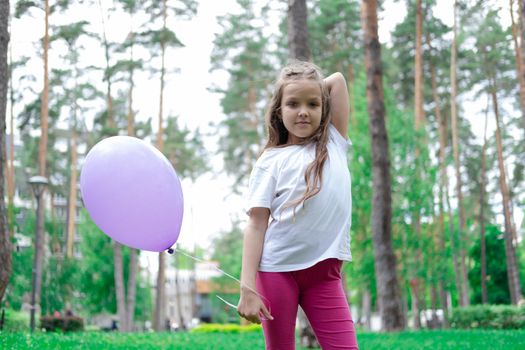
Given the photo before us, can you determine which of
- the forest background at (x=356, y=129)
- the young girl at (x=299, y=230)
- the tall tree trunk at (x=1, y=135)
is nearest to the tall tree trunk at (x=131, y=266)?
the forest background at (x=356, y=129)

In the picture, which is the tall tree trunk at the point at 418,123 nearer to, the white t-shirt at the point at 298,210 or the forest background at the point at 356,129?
the forest background at the point at 356,129

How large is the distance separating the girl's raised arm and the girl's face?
0.43ft

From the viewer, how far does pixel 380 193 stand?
14.7 metres

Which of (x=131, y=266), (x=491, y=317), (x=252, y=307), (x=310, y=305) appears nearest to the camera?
(x=252, y=307)

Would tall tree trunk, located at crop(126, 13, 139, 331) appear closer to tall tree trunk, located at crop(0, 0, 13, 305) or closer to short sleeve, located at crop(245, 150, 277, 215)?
tall tree trunk, located at crop(0, 0, 13, 305)

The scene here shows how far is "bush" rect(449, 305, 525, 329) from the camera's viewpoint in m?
19.1

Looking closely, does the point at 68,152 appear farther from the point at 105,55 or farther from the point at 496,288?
the point at 496,288

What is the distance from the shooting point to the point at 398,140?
69.8 ft

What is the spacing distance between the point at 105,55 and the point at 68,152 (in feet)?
36.3

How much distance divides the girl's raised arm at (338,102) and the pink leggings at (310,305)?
2.00 ft

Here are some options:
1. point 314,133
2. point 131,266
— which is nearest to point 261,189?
point 314,133

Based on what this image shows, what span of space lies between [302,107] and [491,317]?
18.9m

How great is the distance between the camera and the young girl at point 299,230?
2.64 m

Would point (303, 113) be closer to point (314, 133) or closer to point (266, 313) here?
point (314, 133)
